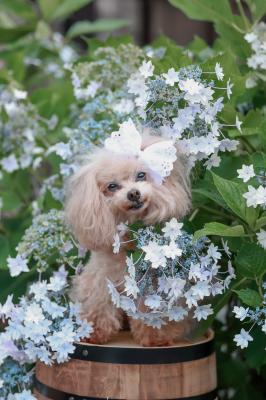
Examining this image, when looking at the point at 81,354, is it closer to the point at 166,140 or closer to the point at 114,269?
the point at 114,269

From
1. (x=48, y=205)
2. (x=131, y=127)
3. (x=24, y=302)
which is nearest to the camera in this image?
(x=131, y=127)

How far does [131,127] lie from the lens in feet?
5.64

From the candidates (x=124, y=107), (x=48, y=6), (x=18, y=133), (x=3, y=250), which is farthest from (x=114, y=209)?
(x=48, y=6)

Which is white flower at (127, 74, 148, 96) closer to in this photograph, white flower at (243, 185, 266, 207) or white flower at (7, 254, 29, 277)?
white flower at (243, 185, 266, 207)

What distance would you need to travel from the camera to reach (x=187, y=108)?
1739 mm

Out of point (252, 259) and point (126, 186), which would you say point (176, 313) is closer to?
point (252, 259)

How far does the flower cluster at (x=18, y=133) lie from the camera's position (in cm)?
257

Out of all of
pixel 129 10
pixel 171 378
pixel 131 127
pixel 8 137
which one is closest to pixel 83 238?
pixel 131 127

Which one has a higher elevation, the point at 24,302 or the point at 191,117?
the point at 191,117

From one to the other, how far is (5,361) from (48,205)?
51 cm

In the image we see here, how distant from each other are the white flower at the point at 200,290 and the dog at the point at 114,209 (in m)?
0.15

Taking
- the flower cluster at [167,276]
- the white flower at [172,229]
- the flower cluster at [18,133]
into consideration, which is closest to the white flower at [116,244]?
the flower cluster at [167,276]

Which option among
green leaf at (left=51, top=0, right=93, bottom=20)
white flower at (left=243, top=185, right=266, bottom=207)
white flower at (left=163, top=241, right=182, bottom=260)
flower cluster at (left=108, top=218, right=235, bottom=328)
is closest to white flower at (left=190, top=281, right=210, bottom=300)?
flower cluster at (left=108, top=218, right=235, bottom=328)

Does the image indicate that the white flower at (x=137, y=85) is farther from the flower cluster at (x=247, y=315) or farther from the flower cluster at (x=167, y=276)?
the flower cluster at (x=247, y=315)
